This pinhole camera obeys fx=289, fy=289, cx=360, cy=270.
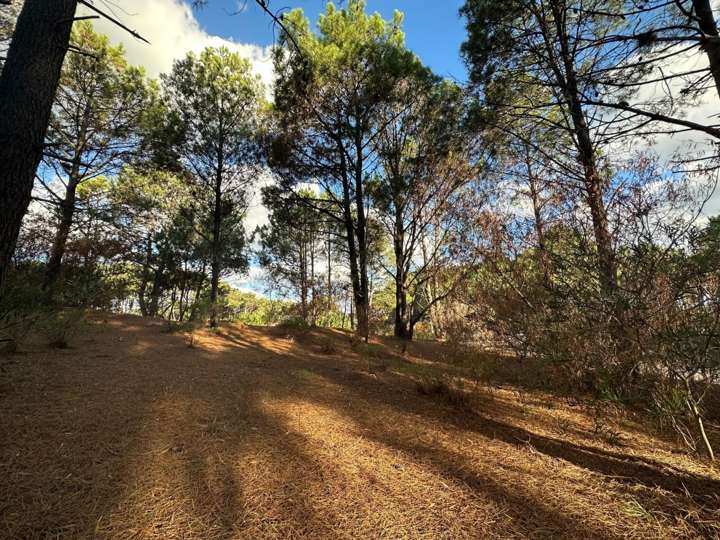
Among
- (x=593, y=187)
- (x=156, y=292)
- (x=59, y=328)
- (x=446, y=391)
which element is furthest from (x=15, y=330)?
(x=156, y=292)

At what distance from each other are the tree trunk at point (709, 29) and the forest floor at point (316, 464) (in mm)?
3059

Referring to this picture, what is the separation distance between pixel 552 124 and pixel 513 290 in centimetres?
283

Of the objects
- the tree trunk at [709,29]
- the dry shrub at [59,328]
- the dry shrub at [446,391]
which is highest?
the tree trunk at [709,29]

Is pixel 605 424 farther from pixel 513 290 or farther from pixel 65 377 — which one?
pixel 65 377

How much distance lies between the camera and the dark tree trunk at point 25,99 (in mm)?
2070

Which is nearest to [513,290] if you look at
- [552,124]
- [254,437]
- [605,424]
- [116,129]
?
[605,424]

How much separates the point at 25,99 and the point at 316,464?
339 cm

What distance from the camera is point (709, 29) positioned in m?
2.46

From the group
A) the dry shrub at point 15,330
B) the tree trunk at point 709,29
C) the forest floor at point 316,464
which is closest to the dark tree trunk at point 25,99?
the forest floor at point 316,464

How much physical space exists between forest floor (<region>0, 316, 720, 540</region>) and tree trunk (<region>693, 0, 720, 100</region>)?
3.06 metres

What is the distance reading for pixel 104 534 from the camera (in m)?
1.25

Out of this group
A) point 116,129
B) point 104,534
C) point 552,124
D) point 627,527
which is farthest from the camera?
point 116,129

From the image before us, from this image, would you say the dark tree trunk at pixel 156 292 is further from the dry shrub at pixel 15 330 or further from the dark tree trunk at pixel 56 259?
the dry shrub at pixel 15 330

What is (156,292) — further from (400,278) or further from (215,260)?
(400,278)
